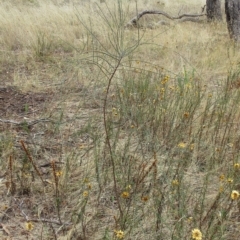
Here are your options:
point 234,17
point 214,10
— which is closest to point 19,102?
point 234,17

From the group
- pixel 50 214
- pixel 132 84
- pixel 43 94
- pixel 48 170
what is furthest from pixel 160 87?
pixel 50 214

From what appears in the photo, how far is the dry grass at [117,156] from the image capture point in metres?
1.82

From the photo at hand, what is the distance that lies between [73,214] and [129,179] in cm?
39

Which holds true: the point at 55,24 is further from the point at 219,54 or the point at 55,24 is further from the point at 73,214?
the point at 73,214

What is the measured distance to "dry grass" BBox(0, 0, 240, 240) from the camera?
1817 mm

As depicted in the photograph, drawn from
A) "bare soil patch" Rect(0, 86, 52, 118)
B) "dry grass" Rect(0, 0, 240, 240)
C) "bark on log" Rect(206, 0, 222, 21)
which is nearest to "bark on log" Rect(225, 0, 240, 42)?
"dry grass" Rect(0, 0, 240, 240)

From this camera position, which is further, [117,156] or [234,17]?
[234,17]

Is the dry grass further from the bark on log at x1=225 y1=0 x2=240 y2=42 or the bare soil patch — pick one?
the bark on log at x1=225 y1=0 x2=240 y2=42

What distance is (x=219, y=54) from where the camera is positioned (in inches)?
200

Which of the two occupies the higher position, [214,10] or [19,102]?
[214,10]

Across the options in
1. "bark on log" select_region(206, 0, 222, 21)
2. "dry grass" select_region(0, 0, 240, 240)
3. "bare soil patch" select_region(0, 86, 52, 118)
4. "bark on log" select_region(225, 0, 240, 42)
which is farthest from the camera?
"bark on log" select_region(206, 0, 222, 21)

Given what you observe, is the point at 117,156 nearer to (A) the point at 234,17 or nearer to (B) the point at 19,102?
(B) the point at 19,102

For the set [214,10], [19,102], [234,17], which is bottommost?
[19,102]

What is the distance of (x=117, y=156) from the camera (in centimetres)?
237
